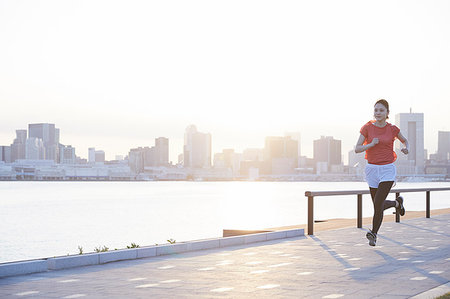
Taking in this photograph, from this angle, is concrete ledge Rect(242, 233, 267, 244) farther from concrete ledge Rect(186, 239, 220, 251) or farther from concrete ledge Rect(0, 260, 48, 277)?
concrete ledge Rect(0, 260, 48, 277)

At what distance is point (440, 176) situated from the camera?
189625mm

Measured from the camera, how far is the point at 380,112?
9430mm

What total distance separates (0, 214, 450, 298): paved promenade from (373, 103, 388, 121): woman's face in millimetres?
1896

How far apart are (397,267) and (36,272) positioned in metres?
4.02

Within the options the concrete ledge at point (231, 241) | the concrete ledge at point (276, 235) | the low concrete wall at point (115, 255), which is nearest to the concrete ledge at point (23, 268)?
the low concrete wall at point (115, 255)

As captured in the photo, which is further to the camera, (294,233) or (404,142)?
(294,233)

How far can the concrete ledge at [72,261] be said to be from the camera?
740cm

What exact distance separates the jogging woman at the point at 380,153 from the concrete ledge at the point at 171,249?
266 centimetres

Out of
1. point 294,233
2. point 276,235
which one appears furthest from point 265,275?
point 294,233

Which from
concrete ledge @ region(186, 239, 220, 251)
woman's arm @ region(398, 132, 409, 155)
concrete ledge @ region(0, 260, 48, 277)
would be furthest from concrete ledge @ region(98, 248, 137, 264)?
woman's arm @ region(398, 132, 409, 155)

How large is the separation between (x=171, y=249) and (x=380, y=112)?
11.5ft

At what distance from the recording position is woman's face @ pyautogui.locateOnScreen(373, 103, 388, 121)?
9.43 meters

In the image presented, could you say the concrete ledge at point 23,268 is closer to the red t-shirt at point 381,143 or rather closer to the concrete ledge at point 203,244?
the concrete ledge at point 203,244

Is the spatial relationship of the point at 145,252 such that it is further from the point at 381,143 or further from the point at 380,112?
the point at 380,112
